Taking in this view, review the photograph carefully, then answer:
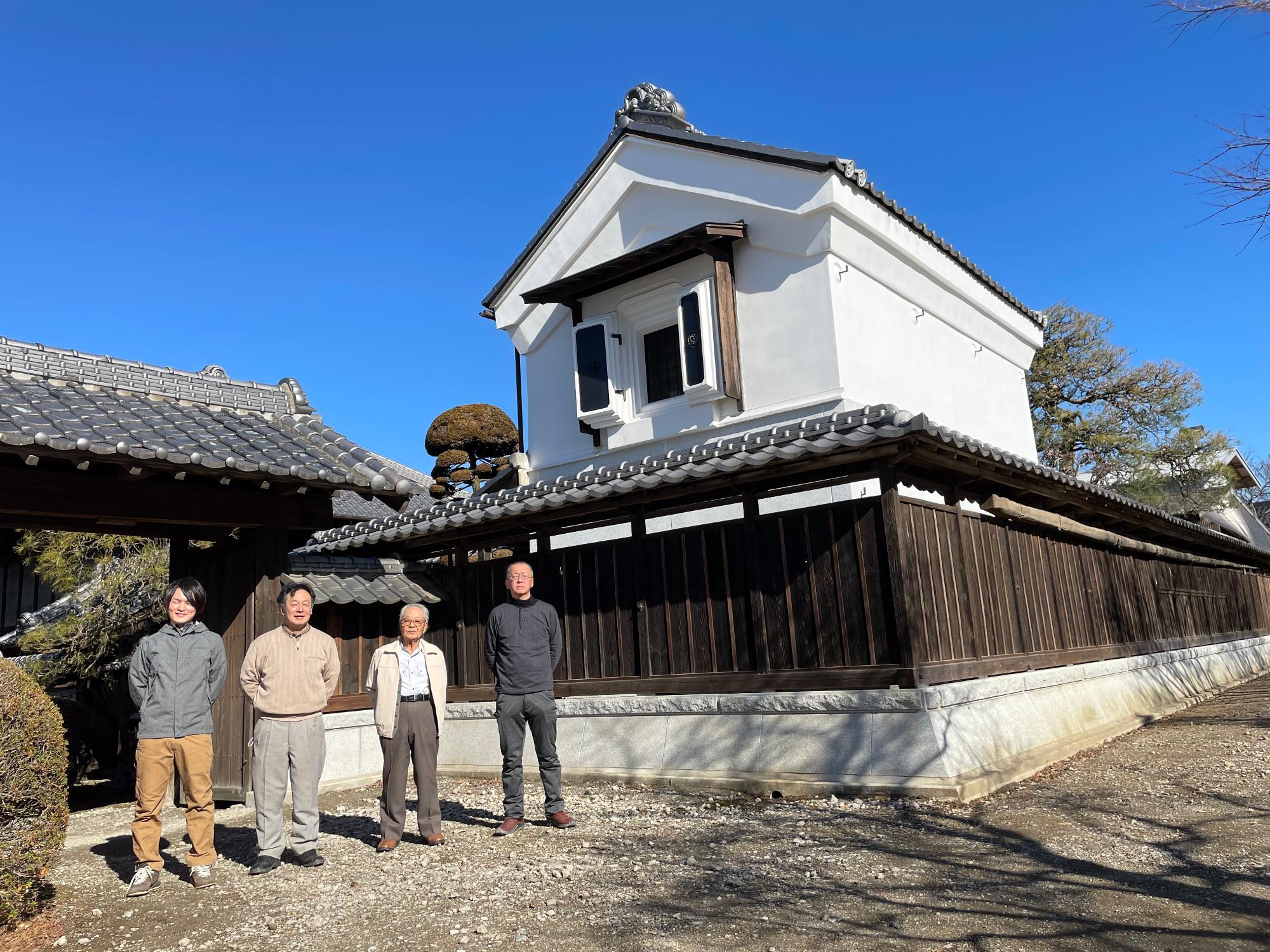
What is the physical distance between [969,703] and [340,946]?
534 cm

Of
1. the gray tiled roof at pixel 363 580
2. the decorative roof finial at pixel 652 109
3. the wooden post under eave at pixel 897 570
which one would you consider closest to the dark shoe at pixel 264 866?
the gray tiled roof at pixel 363 580

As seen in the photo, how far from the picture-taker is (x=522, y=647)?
7.03 meters

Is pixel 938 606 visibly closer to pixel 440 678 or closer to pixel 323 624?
pixel 440 678

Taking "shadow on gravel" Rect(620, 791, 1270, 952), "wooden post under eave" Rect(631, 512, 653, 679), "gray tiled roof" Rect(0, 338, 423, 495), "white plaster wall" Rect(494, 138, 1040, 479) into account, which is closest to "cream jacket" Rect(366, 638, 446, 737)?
"gray tiled roof" Rect(0, 338, 423, 495)

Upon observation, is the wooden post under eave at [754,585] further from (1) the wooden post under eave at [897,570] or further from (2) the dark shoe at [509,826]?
(2) the dark shoe at [509,826]

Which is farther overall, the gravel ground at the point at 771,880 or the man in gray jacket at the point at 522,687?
the man in gray jacket at the point at 522,687

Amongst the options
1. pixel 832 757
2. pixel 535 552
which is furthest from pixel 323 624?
pixel 832 757

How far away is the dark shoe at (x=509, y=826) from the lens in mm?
6766

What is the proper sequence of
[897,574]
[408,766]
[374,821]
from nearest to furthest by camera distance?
[408,766]
[897,574]
[374,821]

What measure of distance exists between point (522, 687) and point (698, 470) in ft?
8.54

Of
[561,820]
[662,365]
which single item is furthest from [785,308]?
[561,820]

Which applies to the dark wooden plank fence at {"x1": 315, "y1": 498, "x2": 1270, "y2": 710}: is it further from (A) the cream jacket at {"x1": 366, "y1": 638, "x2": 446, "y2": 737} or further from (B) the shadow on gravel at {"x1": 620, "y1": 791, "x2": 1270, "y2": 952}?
(A) the cream jacket at {"x1": 366, "y1": 638, "x2": 446, "y2": 737}

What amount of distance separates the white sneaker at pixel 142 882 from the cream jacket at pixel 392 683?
1650 mm

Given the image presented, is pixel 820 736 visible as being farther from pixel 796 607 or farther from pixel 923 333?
pixel 923 333
